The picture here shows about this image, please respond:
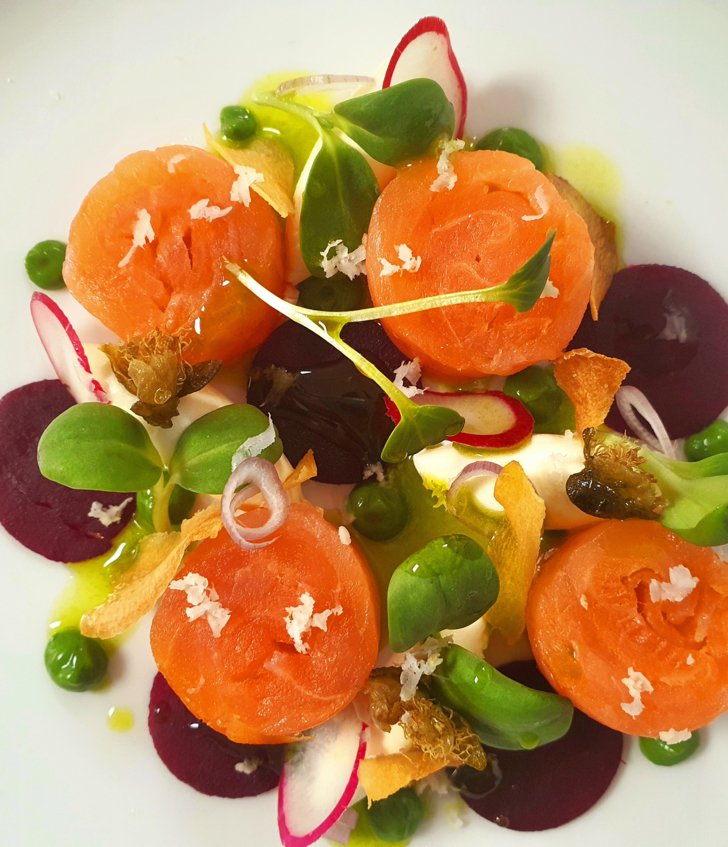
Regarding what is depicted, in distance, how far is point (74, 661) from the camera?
1.60m

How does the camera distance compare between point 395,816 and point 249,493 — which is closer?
point 249,493

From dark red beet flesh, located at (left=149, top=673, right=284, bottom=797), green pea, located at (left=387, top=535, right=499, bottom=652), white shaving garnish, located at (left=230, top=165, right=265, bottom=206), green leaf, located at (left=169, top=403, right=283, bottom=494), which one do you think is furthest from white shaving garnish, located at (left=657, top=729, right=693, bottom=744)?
white shaving garnish, located at (left=230, top=165, right=265, bottom=206)

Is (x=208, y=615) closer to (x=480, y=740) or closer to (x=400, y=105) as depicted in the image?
(x=480, y=740)

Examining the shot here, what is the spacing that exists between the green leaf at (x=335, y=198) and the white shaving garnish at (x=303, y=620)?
2.22 feet

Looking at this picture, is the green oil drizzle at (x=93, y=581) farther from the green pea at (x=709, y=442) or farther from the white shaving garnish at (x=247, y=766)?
the green pea at (x=709, y=442)

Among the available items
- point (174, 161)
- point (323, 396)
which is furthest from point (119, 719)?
point (174, 161)

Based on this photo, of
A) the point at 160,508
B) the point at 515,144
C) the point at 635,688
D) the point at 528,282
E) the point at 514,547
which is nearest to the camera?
the point at 528,282

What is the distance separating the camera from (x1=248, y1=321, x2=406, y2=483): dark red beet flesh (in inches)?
63.1

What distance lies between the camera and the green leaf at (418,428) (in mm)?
1354

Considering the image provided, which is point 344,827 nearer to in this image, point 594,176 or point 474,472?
point 474,472

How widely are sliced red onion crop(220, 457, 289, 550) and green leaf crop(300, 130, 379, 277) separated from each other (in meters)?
0.47

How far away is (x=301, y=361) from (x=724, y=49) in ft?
3.83

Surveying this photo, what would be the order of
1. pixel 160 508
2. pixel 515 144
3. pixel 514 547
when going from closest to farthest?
pixel 514 547 → pixel 160 508 → pixel 515 144

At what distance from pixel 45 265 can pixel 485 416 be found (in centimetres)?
100
